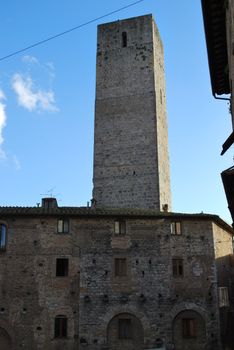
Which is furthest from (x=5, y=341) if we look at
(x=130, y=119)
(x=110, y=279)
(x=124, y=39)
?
(x=124, y=39)

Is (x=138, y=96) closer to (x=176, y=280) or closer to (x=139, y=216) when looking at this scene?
(x=139, y=216)

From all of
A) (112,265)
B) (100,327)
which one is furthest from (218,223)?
(100,327)

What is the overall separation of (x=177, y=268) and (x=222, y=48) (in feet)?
49.4

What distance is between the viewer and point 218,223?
86.9 feet

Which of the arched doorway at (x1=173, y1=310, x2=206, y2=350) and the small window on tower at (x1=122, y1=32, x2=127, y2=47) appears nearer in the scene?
the arched doorway at (x1=173, y1=310, x2=206, y2=350)

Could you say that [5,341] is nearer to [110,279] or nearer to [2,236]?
[2,236]

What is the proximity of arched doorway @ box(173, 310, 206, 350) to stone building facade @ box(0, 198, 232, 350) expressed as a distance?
0.15 feet

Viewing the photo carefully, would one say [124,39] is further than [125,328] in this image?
Yes

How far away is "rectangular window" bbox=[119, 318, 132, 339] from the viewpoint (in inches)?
916

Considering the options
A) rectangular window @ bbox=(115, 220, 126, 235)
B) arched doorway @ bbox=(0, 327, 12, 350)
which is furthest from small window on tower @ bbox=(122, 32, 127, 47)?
arched doorway @ bbox=(0, 327, 12, 350)

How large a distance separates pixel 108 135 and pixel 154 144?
11.2 feet

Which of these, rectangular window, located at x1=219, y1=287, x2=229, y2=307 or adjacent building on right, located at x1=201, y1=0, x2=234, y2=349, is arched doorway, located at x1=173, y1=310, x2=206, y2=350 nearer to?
rectangular window, located at x1=219, y1=287, x2=229, y2=307

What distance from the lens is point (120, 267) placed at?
79.9 feet

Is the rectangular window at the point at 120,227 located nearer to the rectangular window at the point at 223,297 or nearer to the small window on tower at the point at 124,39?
the rectangular window at the point at 223,297
